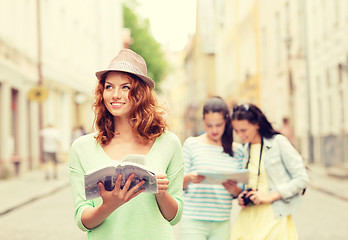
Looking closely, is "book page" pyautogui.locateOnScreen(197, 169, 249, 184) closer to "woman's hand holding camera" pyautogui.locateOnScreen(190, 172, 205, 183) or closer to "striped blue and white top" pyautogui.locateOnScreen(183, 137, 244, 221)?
"woman's hand holding camera" pyautogui.locateOnScreen(190, 172, 205, 183)

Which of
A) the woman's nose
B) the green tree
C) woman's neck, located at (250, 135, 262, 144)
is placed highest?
the green tree

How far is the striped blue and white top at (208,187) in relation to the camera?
479cm

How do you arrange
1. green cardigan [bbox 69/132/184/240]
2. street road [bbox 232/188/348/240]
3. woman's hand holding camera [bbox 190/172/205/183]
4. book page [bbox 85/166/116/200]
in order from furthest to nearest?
street road [bbox 232/188/348/240], woman's hand holding camera [bbox 190/172/205/183], green cardigan [bbox 69/132/184/240], book page [bbox 85/166/116/200]

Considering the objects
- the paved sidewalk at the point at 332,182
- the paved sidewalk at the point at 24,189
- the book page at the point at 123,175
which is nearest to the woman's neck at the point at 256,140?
the book page at the point at 123,175

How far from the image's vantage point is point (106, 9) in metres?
49.7

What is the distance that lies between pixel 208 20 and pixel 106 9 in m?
10.6

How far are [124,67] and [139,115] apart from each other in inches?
8.6

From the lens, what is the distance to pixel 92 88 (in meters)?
12.4

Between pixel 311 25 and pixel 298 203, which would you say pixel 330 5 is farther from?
pixel 298 203

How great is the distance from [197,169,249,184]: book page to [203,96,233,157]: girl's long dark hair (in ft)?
1.17

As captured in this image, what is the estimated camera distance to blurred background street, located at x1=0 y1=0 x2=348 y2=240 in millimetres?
12891

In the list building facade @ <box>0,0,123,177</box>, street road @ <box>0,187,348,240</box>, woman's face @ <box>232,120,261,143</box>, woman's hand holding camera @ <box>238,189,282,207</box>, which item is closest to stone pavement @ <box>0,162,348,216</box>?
street road @ <box>0,187,348,240</box>

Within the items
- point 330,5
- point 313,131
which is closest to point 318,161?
point 313,131

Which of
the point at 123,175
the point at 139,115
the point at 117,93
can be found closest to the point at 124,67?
the point at 117,93
